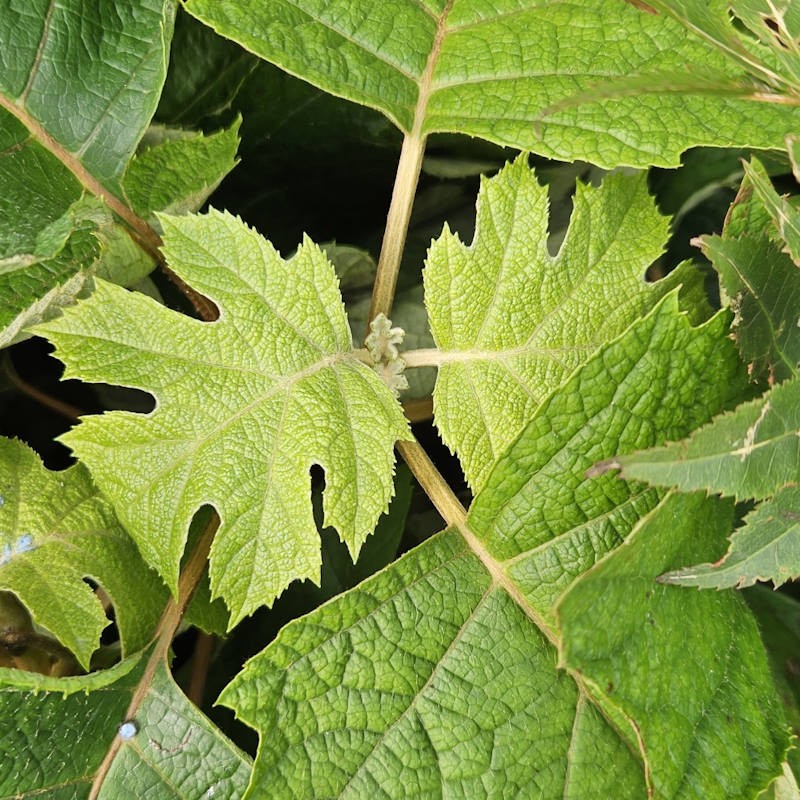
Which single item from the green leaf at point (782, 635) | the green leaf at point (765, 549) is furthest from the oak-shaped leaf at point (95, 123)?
the green leaf at point (782, 635)

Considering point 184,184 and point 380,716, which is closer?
point 380,716

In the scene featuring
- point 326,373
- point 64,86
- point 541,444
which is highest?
point 64,86

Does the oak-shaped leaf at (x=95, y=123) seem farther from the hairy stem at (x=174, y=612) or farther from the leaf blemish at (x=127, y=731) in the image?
the leaf blemish at (x=127, y=731)

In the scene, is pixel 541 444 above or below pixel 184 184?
below

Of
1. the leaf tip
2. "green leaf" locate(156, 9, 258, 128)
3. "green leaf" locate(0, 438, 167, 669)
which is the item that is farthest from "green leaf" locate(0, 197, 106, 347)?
the leaf tip

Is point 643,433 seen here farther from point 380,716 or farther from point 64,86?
point 64,86

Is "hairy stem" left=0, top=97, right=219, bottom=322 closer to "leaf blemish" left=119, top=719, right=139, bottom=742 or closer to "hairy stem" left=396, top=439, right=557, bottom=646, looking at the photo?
"hairy stem" left=396, top=439, right=557, bottom=646

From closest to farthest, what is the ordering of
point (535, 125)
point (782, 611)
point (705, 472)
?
point (705, 472)
point (535, 125)
point (782, 611)

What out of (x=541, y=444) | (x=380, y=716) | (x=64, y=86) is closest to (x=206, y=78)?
(x=64, y=86)
